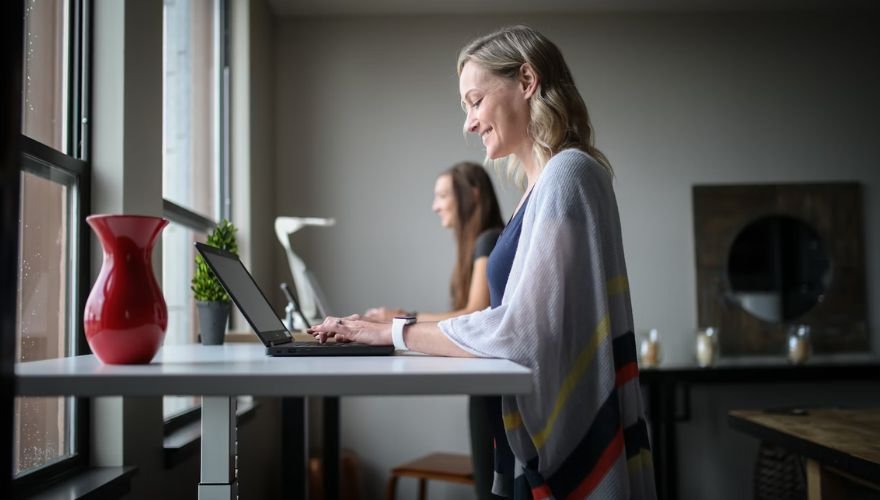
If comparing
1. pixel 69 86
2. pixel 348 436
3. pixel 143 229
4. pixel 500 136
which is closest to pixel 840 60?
pixel 348 436

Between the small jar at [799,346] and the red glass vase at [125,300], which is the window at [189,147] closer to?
the red glass vase at [125,300]

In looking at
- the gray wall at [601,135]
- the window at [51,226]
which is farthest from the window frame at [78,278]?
the gray wall at [601,135]

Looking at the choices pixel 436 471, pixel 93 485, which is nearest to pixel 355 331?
pixel 93 485

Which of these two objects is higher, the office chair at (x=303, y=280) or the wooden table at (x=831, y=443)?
the office chair at (x=303, y=280)

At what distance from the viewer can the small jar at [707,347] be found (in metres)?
4.13

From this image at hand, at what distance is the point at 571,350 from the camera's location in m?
1.26

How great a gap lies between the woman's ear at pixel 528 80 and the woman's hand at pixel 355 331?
515 millimetres

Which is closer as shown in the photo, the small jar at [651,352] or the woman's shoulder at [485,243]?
the woman's shoulder at [485,243]

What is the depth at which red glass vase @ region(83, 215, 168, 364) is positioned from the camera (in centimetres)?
120

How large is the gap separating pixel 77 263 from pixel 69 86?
18.0 inches

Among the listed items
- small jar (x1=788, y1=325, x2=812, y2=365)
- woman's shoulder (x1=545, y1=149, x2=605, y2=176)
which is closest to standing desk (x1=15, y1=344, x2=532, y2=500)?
woman's shoulder (x1=545, y1=149, x2=605, y2=176)

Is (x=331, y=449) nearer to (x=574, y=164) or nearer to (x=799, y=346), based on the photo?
(x=574, y=164)

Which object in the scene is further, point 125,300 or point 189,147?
point 189,147

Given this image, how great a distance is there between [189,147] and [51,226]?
4.09 feet
